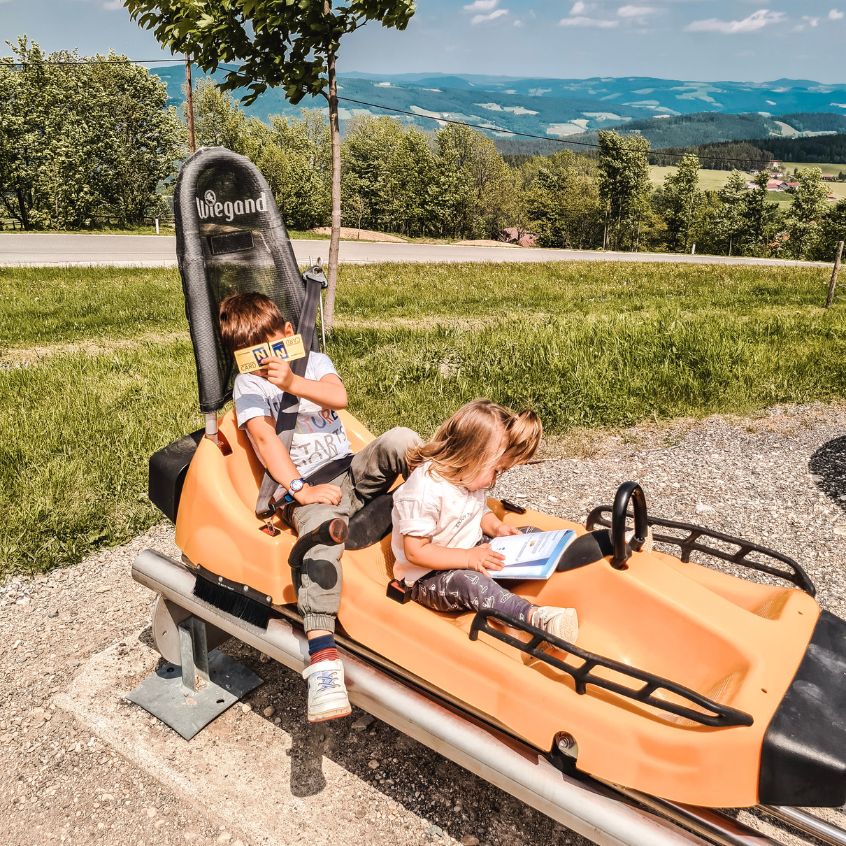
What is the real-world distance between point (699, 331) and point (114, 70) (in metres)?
38.4

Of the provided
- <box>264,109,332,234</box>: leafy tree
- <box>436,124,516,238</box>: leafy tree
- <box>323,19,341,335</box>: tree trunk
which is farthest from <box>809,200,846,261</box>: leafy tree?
<box>323,19,341,335</box>: tree trunk

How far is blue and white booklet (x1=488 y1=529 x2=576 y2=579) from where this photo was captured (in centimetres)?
263

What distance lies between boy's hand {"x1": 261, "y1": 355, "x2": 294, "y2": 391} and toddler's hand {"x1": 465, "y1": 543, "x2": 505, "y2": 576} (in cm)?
98

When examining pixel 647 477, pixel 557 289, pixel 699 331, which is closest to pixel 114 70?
pixel 557 289

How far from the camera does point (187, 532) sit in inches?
122

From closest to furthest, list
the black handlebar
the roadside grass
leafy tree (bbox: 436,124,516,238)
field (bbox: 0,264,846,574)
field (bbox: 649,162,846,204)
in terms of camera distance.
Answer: the black handlebar < field (bbox: 0,264,846,574) < the roadside grass < leafy tree (bbox: 436,124,516,238) < field (bbox: 649,162,846,204)

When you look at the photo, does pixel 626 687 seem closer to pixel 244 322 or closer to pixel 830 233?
pixel 244 322

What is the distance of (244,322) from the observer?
10.2 feet

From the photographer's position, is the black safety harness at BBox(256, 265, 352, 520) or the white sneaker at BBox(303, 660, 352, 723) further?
the black safety harness at BBox(256, 265, 352, 520)

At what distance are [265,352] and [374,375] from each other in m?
4.73

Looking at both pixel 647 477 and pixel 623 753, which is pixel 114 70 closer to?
pixel 647 477

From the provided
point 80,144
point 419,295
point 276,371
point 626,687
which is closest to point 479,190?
point 80,144

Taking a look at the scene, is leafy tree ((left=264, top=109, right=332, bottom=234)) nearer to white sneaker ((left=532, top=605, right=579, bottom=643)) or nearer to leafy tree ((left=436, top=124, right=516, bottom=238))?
leafy tree ((left=436, top=124, right=516, bottom=238))

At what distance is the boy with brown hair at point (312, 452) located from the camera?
2.62 metres
